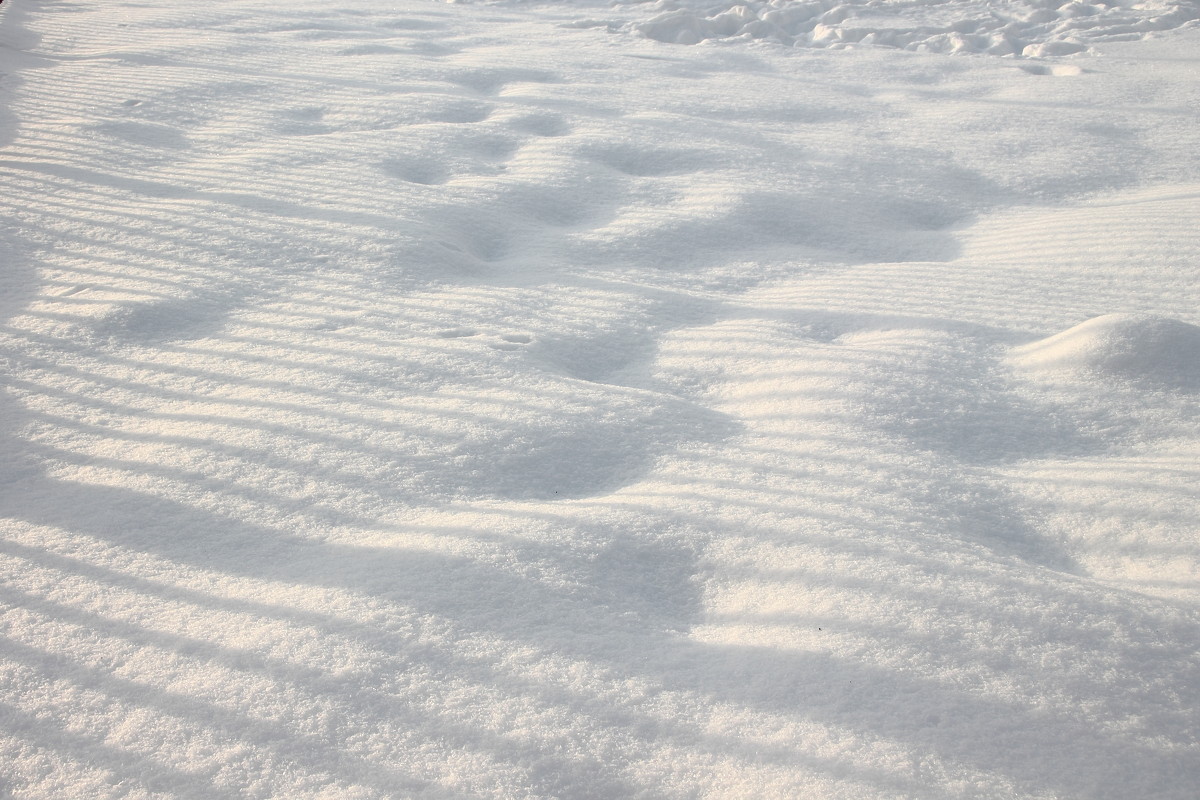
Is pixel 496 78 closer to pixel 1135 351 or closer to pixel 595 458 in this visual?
pixel 595 458

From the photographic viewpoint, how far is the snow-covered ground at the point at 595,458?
3.37 feet

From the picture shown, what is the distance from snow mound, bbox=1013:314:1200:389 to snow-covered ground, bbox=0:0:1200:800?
0.04 ft

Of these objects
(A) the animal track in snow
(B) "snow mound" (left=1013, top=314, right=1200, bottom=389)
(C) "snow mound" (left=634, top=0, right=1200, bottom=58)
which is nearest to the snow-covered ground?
(B) "snow mound" (left=1013, top=314, right=1200, bottom=389)

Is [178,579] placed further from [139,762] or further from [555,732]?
[555,732]

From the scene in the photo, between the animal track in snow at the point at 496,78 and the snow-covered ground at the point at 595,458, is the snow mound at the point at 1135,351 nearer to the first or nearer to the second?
the snow-covered ground at the point at 595,458

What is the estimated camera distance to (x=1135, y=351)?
1833 millimetres

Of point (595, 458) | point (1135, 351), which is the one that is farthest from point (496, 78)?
point (1135, 351)

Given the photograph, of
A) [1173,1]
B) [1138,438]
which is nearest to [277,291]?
[1138,438]

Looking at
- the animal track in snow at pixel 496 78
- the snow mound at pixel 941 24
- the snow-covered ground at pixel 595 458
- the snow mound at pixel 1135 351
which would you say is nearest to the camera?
the snow-covered ground at pixel 595 458

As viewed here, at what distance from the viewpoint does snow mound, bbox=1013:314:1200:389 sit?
5.97ft

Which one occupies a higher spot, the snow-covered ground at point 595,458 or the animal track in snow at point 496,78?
the animal track in snow at point 496,78

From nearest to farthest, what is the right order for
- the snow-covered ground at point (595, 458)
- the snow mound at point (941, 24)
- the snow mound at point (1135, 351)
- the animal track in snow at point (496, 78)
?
the snow-covered ground at point (595, 458), the snow mound at point (1135, 351), the animal track in snow at point (496, 78), the snow mound at point (941, 24)

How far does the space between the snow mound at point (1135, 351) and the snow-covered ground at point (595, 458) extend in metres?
0.01

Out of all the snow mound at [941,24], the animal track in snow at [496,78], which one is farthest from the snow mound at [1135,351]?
the snow mound at [941,24]
